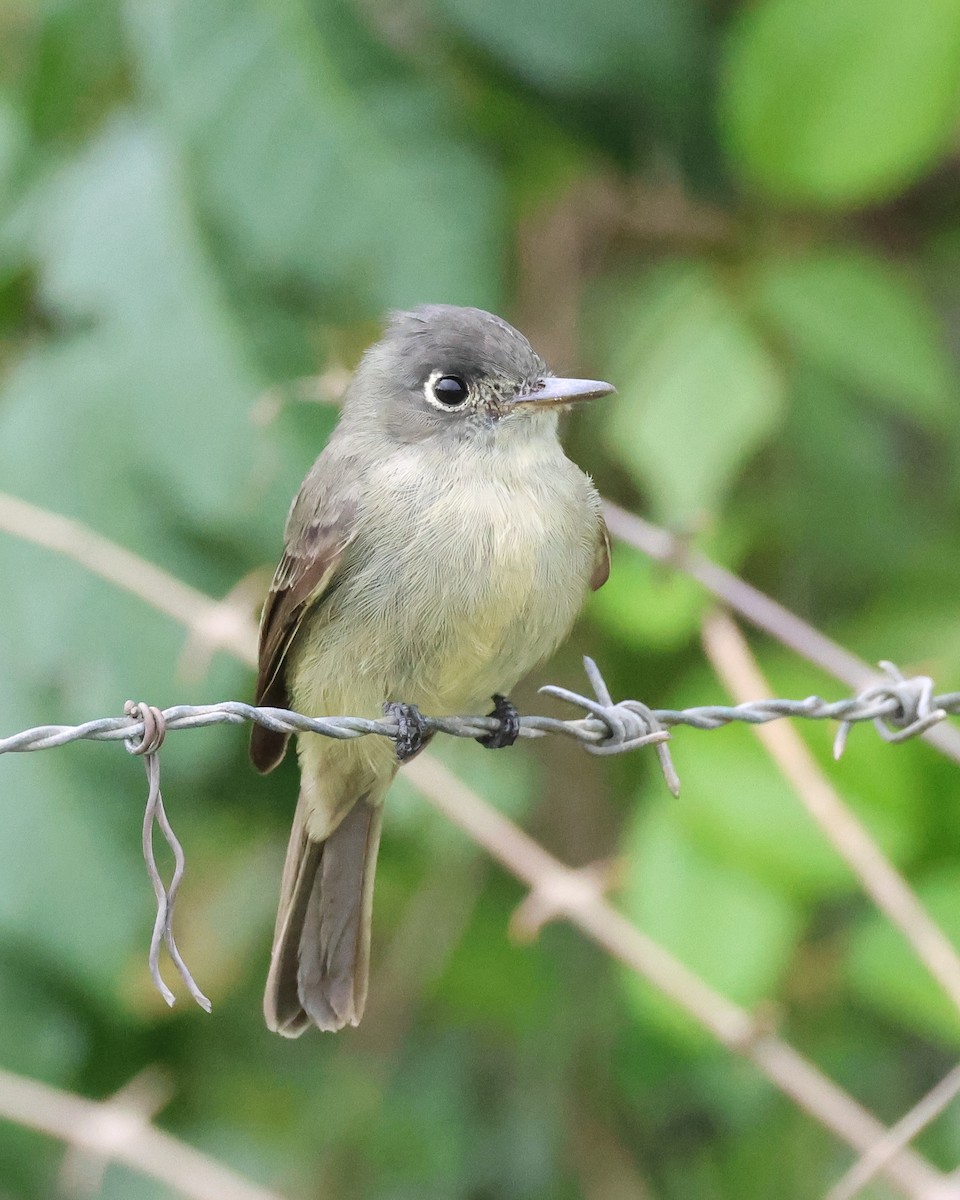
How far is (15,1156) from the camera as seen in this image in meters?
2.72

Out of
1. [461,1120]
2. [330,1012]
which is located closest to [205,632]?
[330,1012]

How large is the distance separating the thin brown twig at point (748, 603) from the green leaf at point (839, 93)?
0.91 metres

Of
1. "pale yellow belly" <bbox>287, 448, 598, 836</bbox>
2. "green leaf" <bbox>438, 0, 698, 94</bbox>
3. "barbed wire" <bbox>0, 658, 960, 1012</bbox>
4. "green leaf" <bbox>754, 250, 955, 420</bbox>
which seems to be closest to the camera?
"barbed wire" <bbox>0, 658, 960, 1012</bbox>

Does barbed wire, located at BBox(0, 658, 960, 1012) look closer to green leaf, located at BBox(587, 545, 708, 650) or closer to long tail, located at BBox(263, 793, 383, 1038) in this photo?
long tail, located at BBox(263, 793, 383, 1038)

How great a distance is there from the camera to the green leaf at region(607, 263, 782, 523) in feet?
9.01

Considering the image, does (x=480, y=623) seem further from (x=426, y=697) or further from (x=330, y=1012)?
(x=330, y=1012)

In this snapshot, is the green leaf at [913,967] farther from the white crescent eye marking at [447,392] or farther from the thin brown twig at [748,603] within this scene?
the white crescent eye marking at [447,392]

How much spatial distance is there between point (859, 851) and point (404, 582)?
2.97 feet

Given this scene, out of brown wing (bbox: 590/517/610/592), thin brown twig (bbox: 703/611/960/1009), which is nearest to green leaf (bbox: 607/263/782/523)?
brown wing (bbox: 590/517/610/592)

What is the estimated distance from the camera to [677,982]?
259 cm

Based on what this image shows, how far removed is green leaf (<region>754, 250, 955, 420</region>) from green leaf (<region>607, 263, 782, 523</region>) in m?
0.10

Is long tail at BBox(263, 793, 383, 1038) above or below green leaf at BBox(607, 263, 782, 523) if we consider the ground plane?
below

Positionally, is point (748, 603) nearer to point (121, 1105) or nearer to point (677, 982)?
point (677, 982)

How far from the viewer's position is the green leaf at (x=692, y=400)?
108 inches
